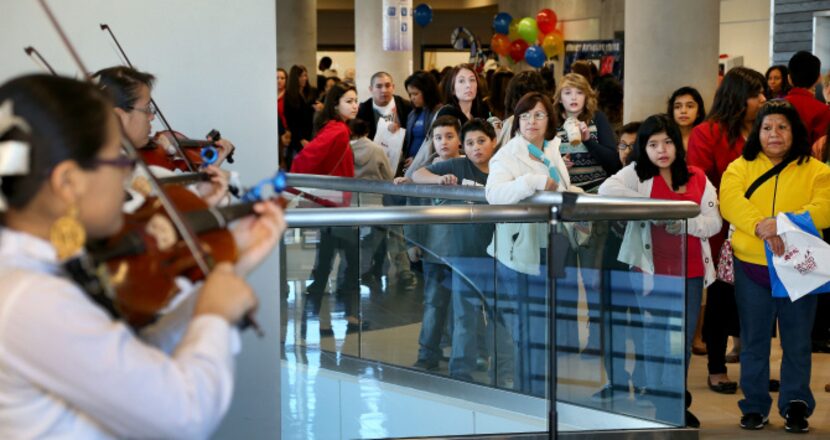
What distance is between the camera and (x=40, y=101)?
1753 millimetres

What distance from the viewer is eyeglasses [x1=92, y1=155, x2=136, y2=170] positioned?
1.77 m

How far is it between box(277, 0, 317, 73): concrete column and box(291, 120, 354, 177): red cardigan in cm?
1257

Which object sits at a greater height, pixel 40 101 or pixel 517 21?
pixel 517 21

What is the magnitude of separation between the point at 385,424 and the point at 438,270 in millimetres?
618

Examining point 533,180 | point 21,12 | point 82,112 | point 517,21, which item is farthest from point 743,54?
point 82,112

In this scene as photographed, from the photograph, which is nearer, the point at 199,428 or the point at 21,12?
the point at 199,428

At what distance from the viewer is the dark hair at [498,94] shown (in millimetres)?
8281

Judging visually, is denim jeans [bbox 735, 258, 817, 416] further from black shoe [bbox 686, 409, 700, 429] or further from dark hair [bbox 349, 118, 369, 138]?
dark hair [bbox 349, 118, 369, 138]

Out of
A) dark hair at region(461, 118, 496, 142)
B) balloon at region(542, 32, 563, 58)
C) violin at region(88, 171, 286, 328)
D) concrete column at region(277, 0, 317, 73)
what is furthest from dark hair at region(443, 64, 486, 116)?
balloon at region(542, 32, 563, 58)

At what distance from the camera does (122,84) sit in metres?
3.50

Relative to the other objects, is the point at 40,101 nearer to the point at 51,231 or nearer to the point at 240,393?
the point at 51,231

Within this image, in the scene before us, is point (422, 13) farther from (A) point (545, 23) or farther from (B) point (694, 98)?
(B) point (694, 98)

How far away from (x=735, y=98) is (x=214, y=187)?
3.81 meters

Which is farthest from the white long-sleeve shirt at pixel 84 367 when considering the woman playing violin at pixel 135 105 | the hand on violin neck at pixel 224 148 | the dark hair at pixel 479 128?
the dark hair at pixel 479 128
